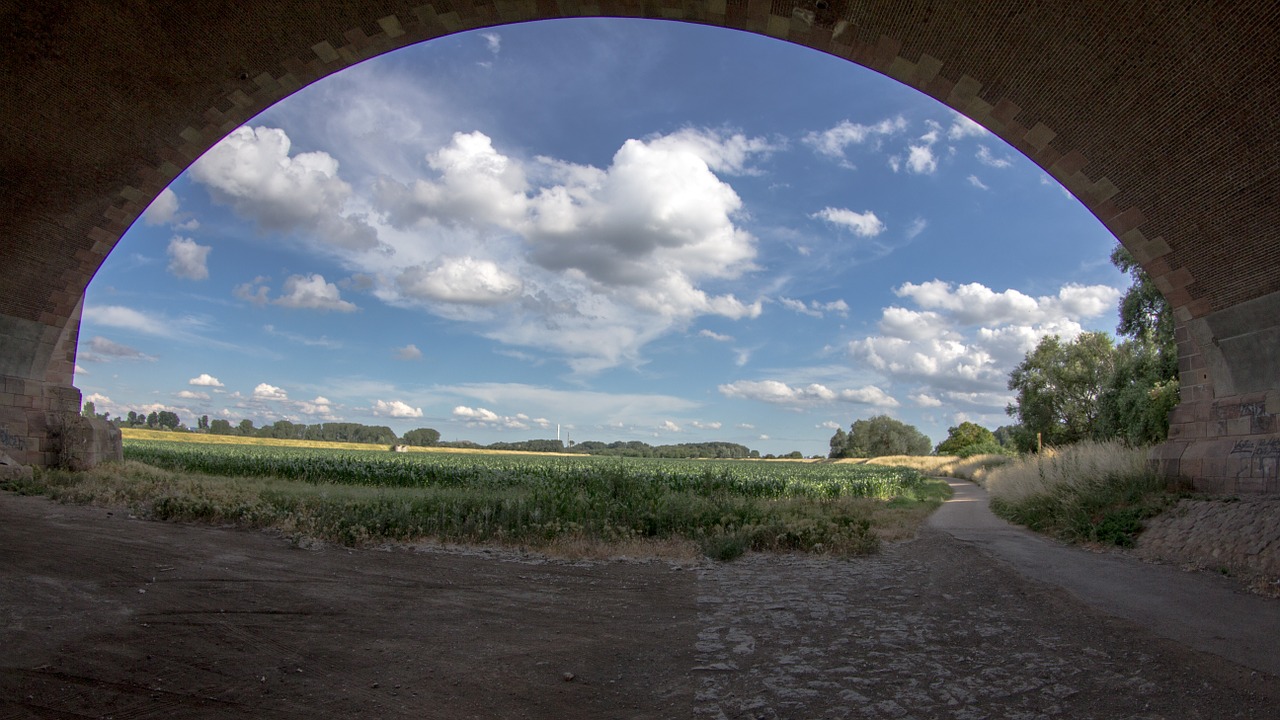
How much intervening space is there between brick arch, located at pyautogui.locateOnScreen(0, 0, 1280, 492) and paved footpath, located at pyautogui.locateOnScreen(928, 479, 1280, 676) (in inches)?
105

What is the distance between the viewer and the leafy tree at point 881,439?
117750 millimetres

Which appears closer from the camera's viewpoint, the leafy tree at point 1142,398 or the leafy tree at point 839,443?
the leafy tree at point 1142,398

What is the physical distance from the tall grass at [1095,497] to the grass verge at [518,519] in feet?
8.73

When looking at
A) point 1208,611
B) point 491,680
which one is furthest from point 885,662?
point 1208,611

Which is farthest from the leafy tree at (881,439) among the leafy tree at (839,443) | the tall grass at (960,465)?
the tall grass at (960,465)

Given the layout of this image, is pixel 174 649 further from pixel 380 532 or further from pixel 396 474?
pixel 396 474

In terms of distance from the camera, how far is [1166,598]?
6523 mm

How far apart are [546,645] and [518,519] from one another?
20.2ft

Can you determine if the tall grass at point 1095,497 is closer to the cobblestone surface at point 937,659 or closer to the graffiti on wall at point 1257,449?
the graffiti on wall at point 1257,449

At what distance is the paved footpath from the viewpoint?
5027 mm

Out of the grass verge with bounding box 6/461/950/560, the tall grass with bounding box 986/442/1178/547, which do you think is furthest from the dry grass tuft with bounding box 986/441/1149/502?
the grass verge with bounding box 6/461/950/560

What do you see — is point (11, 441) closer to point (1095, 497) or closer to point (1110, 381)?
point (1095, 497)

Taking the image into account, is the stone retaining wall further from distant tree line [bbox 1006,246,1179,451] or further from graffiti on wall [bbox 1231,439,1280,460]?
distant tree line [bbox 1006,246,1179,451]

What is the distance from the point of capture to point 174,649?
4344 mm
